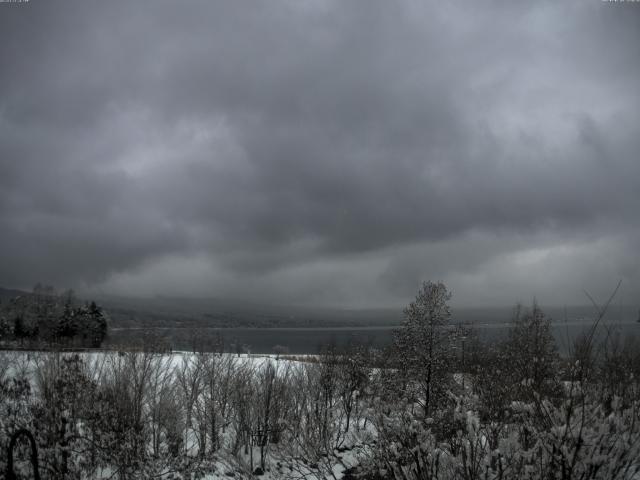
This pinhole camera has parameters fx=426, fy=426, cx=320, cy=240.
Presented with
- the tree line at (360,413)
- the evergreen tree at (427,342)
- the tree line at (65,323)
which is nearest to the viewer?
the tree line at (360,413)

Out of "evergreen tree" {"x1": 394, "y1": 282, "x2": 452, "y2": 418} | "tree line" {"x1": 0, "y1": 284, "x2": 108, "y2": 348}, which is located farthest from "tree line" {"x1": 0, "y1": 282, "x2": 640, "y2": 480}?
"tree line" {"x1": 0, "y1": 284, "x2": 108, "y2": 348}

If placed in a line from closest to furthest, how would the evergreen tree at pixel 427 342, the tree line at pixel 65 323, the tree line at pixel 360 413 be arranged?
the tree line at pixel 360 413
the evergreen tree at pixel 427 342
the tree line at pixel 65 323

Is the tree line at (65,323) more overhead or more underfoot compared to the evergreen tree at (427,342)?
more underfoot

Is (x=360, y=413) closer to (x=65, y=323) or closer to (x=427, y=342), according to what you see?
(x=427, y=342)

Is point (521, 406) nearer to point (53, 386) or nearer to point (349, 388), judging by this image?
point (53, 386)

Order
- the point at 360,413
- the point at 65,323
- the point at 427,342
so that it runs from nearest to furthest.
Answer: the point at 360,413 < the point at 427,342 < the point at 65,323

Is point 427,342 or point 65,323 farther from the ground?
point 427,342

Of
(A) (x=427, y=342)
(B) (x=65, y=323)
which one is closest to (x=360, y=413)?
(A) (x=427, y=342)

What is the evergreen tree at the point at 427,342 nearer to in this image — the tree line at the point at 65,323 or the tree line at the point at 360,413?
the tree line at the point at 360,413

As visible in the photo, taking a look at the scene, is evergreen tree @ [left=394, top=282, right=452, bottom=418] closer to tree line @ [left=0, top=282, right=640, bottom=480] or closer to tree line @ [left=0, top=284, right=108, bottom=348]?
tree line @ [left=0, top=282, right=640, bottom=480]

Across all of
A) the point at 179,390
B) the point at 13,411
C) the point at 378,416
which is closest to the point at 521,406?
the point at 378,416

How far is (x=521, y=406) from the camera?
7461 mm

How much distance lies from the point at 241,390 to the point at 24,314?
3920 inches

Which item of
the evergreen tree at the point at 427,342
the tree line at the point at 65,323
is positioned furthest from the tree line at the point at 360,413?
the tree line at the point at 65,323
